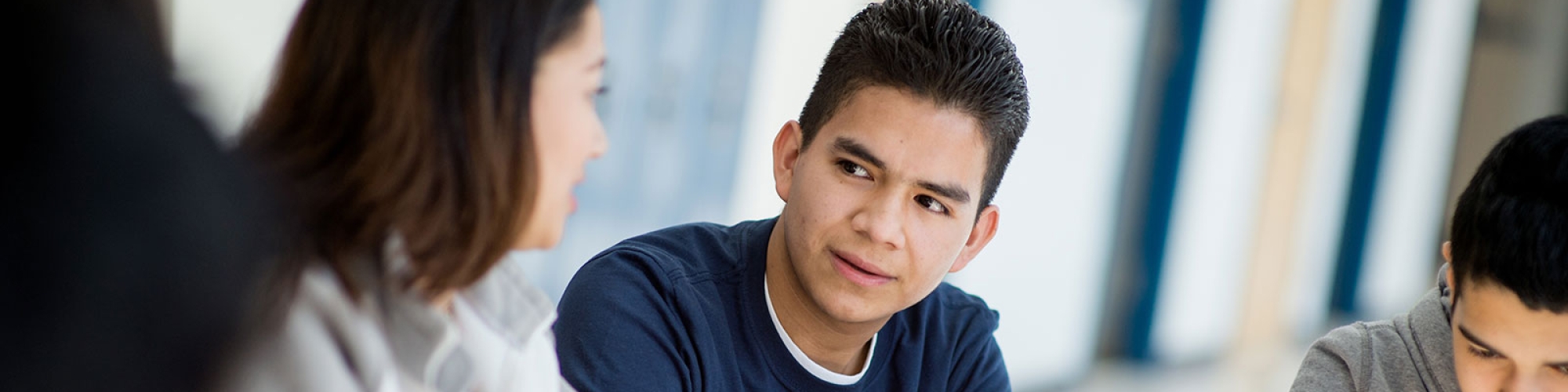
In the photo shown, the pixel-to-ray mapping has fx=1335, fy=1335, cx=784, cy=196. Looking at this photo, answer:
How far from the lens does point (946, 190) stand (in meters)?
1.53

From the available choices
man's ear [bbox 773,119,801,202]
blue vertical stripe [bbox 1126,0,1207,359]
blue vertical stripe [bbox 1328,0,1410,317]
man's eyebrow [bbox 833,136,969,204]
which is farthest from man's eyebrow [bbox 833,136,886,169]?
blue vertical stripe [bbox 1328,0,1410,317]

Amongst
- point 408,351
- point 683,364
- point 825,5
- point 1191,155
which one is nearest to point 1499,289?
point 683,364

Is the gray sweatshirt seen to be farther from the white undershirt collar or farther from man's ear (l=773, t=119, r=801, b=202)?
man's ear (l=773, t=119, r=801, b=202)

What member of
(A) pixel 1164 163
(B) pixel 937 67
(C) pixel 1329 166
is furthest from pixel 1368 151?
(B) pixel 937 67

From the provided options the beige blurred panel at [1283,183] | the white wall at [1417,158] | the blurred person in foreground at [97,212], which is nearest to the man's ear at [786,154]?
the blurred person in foreground at [97,212]

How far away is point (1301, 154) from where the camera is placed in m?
5.58

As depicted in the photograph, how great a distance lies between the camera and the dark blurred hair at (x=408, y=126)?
0.81m

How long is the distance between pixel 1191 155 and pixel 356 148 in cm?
495

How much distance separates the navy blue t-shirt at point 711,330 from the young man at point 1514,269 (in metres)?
0.58

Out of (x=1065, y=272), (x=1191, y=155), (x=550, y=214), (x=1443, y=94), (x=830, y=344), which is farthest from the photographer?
(x=1443, y=94)

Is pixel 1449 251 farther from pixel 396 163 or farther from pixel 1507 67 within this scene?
pixel 1507 67

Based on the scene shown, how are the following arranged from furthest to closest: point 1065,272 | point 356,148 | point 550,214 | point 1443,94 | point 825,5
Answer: point 1443,94 → point 1065,272 → point 825,5 → point 550,214 → point 356,148

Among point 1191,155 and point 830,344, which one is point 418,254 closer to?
point 830,344

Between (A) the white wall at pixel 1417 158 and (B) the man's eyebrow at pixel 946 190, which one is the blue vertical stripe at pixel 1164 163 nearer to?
(A) the white wall at pixel 1417 158
